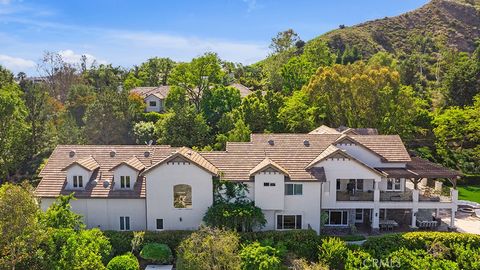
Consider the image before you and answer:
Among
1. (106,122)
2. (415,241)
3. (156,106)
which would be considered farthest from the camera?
(156,106)

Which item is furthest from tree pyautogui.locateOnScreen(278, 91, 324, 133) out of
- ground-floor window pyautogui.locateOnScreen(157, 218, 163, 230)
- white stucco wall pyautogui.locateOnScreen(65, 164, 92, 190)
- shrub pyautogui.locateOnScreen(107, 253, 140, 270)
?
shrub pyautogui.locateOnScreen(107, 253, 140, 270)

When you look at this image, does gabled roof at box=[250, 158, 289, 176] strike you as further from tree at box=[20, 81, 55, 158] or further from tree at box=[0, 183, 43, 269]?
tree at box=[20, 81, 55, 158]

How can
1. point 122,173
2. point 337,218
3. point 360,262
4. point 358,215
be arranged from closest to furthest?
point 360,262 < point 122,173 < point 337,218 < point 358,215

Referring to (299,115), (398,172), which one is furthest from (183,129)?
(398,172)

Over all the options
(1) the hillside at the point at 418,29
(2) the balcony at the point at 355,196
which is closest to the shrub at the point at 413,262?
(2) the balcony at the point at 355,196

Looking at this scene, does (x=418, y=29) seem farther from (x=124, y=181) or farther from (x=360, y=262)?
(x=124, y=181)

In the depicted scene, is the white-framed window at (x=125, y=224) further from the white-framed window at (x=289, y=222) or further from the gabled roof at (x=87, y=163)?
the white-framed window at (x=289, y=222)

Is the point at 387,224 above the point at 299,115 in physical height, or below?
below
